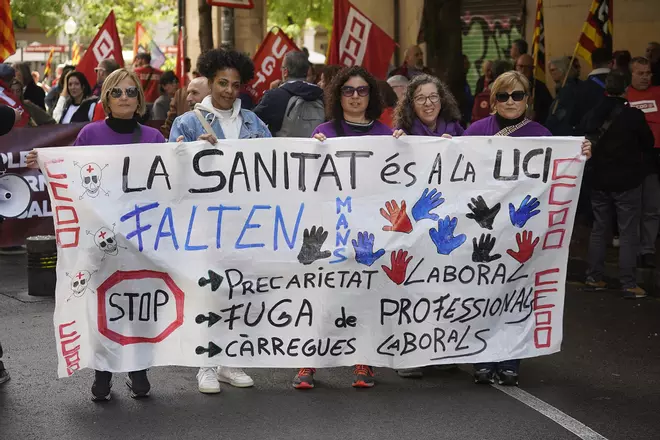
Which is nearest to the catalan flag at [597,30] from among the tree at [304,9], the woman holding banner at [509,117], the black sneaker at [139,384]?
the woman holding banner at [509,117]

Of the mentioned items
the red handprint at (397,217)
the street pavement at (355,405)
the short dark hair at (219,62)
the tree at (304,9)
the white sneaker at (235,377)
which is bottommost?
the street pavement at (355,405)

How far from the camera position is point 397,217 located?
6.38 meters

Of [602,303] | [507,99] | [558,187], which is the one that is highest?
[507,99]

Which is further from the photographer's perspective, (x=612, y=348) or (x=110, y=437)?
(x=612, y=348)

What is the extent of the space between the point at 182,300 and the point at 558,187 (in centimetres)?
221

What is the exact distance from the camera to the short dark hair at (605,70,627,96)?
30.2 feet

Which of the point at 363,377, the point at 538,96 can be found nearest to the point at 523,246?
the point at 363,377

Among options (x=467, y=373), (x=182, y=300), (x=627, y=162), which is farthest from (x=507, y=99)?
(x=627, y=162)

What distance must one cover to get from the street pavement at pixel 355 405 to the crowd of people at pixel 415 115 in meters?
0.16

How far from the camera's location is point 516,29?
63.0ft

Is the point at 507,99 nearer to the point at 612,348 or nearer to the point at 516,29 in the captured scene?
the point at 612,348

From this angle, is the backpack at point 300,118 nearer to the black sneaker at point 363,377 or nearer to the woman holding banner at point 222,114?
the woman holding banner at point 222,114

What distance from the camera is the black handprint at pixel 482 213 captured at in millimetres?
6461

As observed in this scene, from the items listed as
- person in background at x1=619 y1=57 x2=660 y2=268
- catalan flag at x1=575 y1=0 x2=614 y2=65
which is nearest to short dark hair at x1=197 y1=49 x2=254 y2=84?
person in background at x1=619 y1=57 x2=660 y2=268
